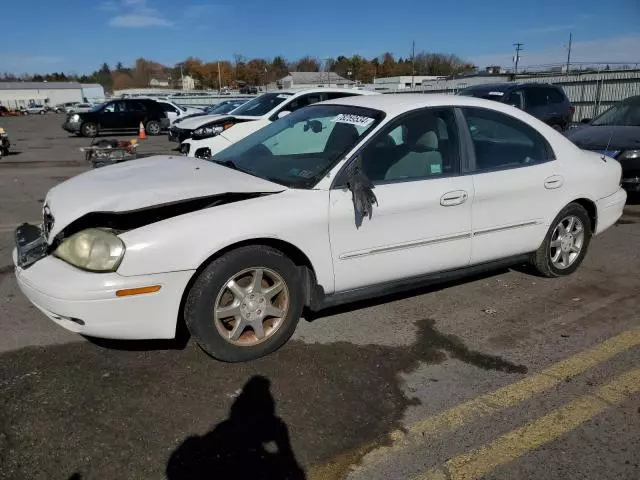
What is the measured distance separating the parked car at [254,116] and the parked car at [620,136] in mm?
4051

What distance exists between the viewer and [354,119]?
12.5 feet

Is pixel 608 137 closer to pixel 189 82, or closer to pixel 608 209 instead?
pixel 608 209

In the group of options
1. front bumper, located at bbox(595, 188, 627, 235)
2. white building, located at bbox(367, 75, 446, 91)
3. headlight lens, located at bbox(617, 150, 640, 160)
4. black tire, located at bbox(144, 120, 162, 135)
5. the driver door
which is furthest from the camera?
white building, located at bbox(367, 75, 446, 91)

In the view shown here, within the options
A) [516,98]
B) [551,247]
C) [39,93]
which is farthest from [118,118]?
[39,93]

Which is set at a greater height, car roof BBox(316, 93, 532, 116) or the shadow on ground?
car roof BBox(316, 93, 532, 116)

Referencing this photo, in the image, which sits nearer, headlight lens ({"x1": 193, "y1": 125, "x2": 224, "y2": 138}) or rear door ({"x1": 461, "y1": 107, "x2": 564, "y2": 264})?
rear door ({"x1": 461, "y1": 107, "x2": 564, "y2": 264})

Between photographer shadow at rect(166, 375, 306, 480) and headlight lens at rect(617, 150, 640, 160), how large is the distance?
Result: 6.71 m

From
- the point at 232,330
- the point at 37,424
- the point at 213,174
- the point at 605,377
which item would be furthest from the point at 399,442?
the point at 213,174

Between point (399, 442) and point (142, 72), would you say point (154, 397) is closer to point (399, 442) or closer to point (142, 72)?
point (399, 442)

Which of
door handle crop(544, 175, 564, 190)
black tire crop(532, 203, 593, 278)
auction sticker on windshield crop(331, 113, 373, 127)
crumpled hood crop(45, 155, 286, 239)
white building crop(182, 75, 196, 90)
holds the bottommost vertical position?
black tire crop(532, 203, 593, 278)

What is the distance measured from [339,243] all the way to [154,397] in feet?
4.63

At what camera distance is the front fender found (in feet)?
9.23

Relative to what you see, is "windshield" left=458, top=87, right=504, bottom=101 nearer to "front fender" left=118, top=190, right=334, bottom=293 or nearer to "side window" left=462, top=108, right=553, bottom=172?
"side window" left=462, top=108, right=553, bottom=172

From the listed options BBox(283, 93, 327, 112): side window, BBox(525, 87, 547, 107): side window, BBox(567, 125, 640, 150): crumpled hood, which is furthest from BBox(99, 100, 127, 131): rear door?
BBox(567, 125, 640, 150): crumpled hood
